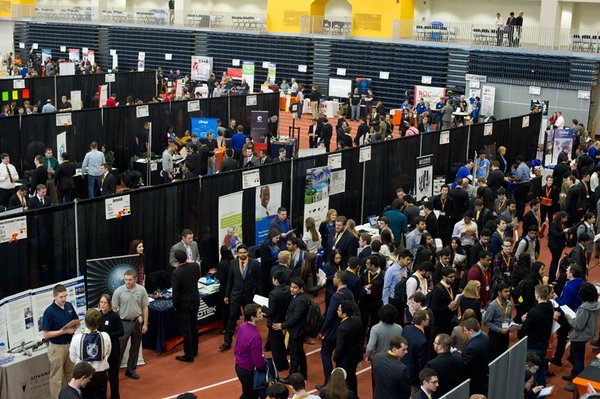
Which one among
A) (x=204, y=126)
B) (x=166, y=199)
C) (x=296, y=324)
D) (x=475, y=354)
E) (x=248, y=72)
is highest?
(x=248, y=72)

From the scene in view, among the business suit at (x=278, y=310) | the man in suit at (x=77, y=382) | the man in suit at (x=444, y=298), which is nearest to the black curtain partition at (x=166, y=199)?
the business suit at (x=278, y=310)

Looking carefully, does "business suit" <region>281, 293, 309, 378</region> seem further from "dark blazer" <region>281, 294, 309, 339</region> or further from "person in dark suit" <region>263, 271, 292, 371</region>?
"person in dark suit" <region>263, 271, 292, 371</region>

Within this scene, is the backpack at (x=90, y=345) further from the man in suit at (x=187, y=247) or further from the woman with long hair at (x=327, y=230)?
the woman with long hair at (x=327, y=230)

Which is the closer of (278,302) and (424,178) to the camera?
(278,302)

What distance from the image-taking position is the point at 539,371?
1023 centimetres

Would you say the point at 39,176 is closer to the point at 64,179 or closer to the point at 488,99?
the point at 64,179

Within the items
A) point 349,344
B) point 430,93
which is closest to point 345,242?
point 349,344

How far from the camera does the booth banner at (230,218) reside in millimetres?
14227

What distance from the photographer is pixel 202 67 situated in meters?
42.2

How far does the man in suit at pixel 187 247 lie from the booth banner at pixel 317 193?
142 inches

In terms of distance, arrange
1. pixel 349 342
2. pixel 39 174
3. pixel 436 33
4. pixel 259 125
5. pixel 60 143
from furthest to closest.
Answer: pixel 436 33 < pixel 259 125 < pixel 60 143 < pixel 39 174 < pixel 349 342

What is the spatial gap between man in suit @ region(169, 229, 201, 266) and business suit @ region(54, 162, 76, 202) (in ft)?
19.4

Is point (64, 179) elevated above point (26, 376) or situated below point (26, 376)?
above

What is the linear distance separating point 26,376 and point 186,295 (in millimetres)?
2284
